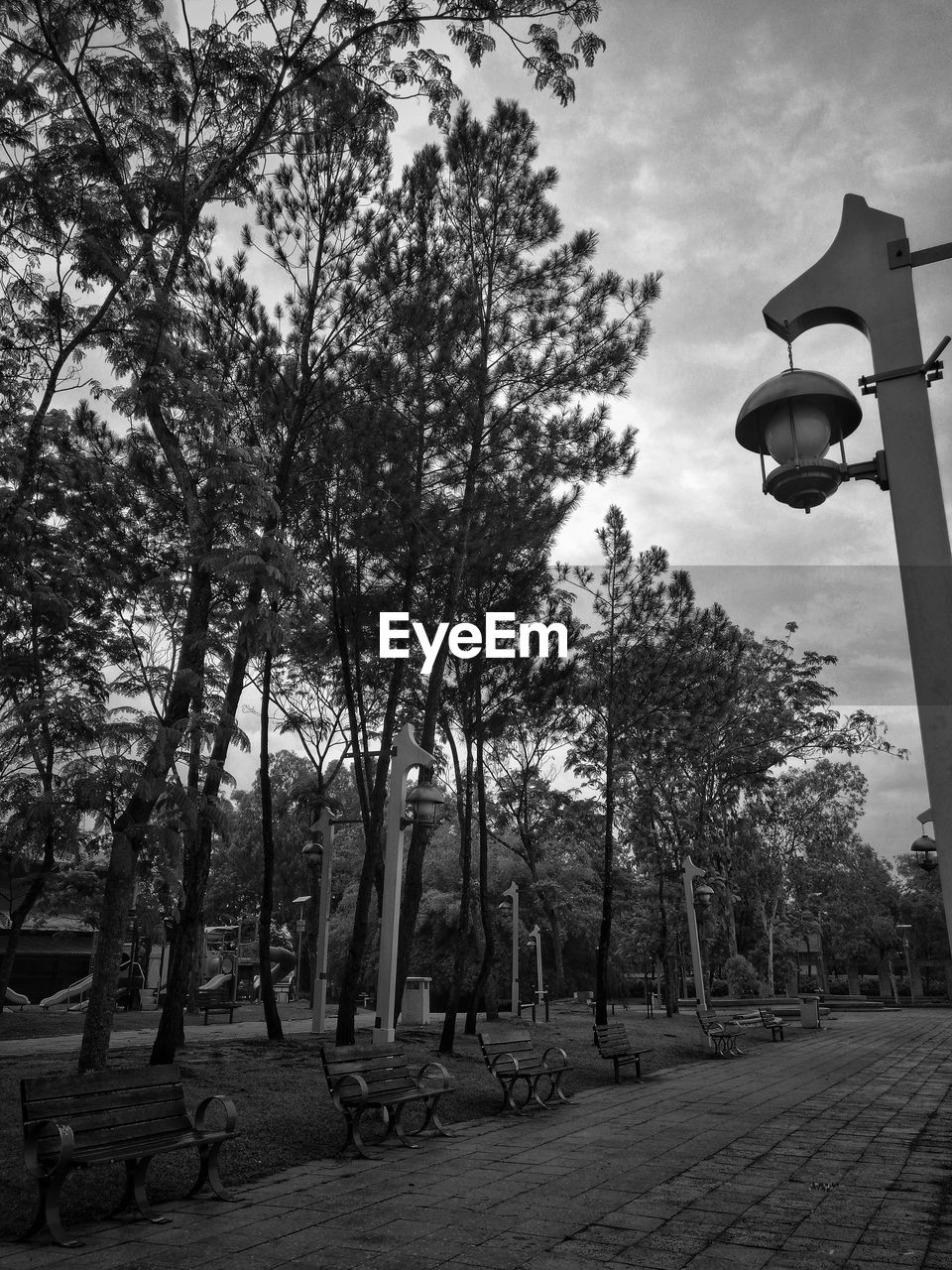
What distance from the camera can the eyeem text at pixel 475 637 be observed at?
45.7 feet

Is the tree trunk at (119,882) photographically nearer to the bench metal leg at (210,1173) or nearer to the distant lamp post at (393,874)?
the distant lamp post at (393,874)

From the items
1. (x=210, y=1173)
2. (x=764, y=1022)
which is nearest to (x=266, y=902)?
(x=210, y=1173)

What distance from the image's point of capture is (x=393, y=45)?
889 centimetres

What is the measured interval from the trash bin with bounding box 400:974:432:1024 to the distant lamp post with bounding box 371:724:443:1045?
948 cm

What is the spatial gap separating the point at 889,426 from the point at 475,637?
13.3m

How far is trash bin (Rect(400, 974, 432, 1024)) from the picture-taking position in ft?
59.2

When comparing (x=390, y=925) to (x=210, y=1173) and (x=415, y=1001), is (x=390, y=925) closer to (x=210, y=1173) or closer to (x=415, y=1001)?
(x=210, y=1173)

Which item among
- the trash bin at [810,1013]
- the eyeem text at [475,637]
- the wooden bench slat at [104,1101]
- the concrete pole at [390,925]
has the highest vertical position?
the eyeem text at [475,637]

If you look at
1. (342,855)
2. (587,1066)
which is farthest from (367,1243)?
(342,855)

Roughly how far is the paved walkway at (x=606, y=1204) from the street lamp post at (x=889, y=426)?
3.27 m

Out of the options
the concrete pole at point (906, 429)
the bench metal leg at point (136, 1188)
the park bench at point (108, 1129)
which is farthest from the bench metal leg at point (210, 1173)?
the concrete pole at point (906, 429)

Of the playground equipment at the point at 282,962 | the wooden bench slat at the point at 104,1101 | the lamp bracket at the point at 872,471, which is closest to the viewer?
the lamp bracket at the point at 872,471

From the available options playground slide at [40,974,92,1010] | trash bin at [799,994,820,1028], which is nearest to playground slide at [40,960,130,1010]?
playground slide at [40,974,92,1010]

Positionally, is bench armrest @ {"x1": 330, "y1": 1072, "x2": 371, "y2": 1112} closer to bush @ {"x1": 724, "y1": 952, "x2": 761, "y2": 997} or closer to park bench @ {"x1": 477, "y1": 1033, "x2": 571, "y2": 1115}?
park bench @ {"x1": 477, "y1": 1033, "x2": 571, "y2": 1115}
